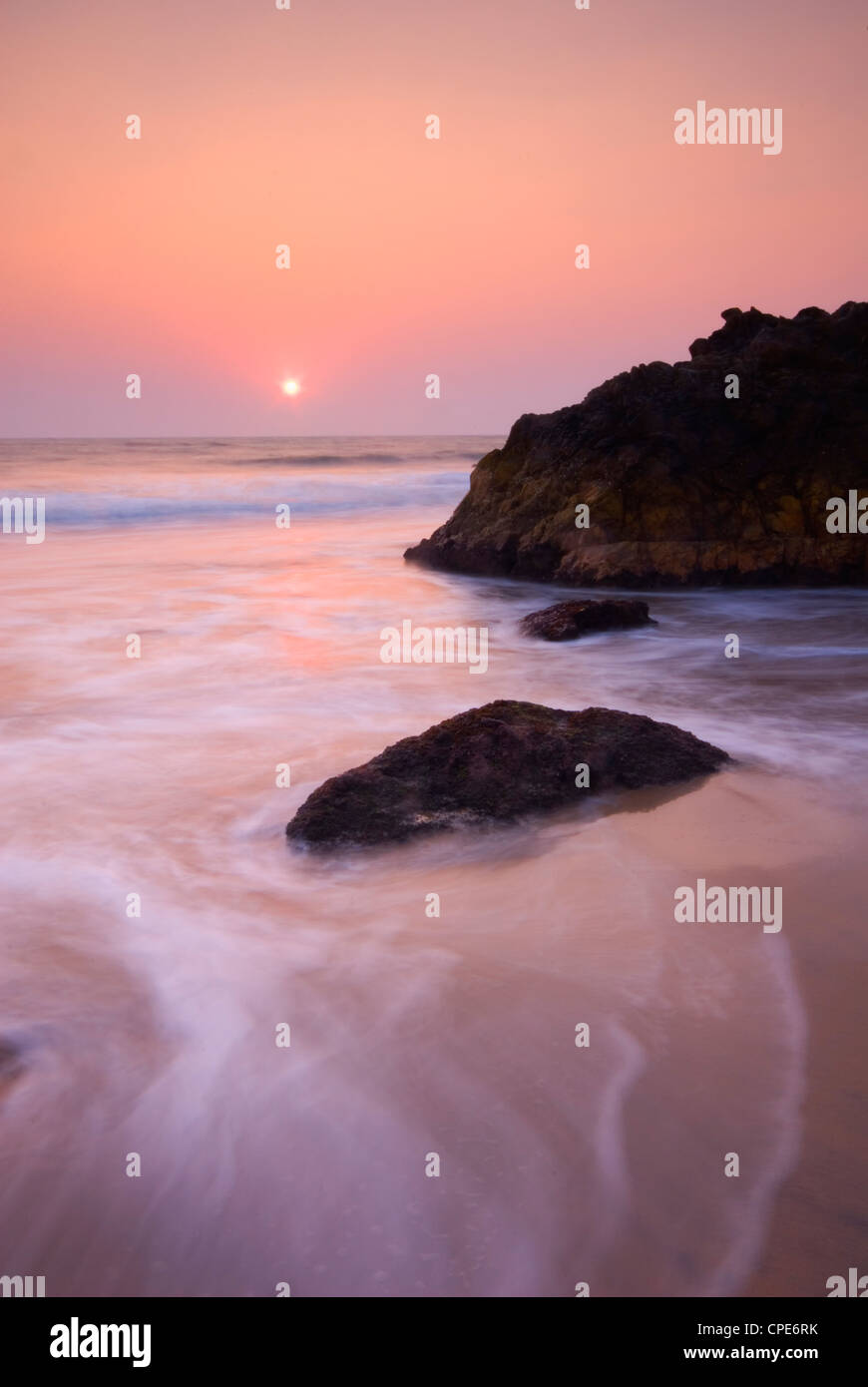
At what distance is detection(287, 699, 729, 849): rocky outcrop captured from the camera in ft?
15.1

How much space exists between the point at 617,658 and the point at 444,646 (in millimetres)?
1580

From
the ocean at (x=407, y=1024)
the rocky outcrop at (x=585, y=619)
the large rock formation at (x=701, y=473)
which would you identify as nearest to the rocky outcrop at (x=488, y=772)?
the ocean at (x=407, y=1024)

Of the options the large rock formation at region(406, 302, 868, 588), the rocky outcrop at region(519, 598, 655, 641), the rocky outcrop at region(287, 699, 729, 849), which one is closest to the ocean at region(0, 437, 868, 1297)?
the rocky outcrop at region(287, 699, 729, 849)

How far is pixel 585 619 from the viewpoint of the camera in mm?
9500

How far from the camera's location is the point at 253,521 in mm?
25500

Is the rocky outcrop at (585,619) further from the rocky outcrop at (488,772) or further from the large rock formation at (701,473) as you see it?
the rocky outcrop at (488,772)

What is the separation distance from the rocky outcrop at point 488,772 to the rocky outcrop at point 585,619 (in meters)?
4.04

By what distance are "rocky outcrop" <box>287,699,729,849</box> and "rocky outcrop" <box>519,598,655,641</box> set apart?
4.04m

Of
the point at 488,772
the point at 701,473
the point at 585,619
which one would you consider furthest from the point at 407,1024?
the point at 701,473

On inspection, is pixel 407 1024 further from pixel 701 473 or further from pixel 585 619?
pixel 701 473

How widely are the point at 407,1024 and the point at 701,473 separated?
10.6 m

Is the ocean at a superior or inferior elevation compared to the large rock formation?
inferior

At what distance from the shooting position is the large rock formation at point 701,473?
40.9 ft

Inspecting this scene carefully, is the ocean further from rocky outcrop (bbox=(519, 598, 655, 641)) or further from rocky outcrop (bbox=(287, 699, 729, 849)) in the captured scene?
rocky outcrop (bbox=(519, 598, 655, 641))
